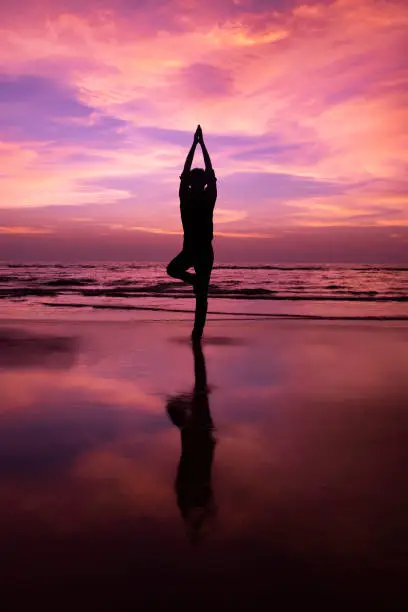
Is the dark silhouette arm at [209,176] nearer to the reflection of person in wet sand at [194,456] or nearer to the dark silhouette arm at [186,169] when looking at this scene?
the dark silhouette arm at [186,169]

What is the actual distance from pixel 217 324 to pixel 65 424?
22.8 ft

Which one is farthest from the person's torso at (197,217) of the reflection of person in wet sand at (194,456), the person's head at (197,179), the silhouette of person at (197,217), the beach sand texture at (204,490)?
the reflection of person in wet sand at (194,456)

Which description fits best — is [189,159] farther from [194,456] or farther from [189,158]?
[194,456]

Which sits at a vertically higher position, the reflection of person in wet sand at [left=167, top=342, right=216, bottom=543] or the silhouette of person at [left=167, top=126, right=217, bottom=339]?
the silhouette of person at [left=167, top=126, right=217, bottom=339]

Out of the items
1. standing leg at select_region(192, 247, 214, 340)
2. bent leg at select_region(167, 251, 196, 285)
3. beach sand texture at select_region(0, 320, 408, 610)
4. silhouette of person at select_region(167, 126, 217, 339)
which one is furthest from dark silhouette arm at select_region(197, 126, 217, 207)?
beach sand texture at select_region(0, 320, 408, 610)

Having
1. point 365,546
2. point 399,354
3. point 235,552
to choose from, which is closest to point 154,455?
point 235,552

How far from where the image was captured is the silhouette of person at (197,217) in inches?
302

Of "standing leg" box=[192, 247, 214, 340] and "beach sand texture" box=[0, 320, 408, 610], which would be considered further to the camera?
"standing leg" box=[192, 247, 214, 340]

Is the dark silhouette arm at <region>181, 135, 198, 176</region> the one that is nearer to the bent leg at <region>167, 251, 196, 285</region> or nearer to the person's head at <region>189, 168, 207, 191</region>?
the person's head at <region>189, 168, 207, 191</region>

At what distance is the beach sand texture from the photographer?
1.88 meters

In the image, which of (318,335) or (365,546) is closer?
(365,546)

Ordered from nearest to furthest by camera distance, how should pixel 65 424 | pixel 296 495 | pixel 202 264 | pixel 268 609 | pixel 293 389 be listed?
1. pixel 268 609
2. pixel 296 495
3. pixel 65 424
4. pixel 293 389
5. pixel 202 264

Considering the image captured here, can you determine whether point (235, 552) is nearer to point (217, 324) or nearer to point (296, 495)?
point (296, 495)

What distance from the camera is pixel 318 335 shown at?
8766mm
